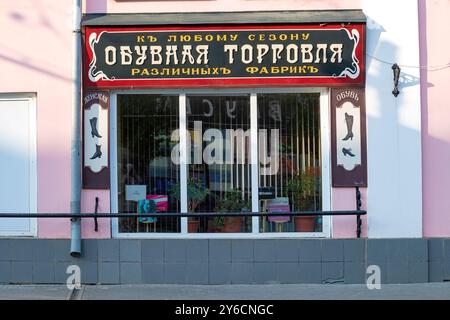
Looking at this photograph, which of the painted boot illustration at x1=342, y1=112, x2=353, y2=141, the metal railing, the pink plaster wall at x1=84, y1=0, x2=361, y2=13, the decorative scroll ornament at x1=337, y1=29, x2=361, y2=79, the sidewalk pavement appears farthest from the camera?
the pink plaster wall at x1=84, y1=0, x2=361, y2=13

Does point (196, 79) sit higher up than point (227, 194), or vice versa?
point (196, 79)

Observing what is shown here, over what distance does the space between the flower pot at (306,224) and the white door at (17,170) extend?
352 cm

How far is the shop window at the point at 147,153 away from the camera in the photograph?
10133 mm

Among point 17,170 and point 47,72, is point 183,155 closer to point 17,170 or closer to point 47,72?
point 47,72

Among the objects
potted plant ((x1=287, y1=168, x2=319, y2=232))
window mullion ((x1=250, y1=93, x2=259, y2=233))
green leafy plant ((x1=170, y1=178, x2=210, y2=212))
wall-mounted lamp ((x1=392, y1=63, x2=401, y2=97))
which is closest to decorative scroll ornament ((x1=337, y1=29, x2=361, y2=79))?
wall-mounted lamp ((x1=392, y1=63, x2=401, y2=97))

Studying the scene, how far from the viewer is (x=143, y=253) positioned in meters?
9.84

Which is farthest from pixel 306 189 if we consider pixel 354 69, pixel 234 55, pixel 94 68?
pixel 94 68

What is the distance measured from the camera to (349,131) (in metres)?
9.85

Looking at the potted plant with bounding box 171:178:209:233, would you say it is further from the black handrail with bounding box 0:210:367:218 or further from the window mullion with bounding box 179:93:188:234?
the black handrail with bounding box 0:210:367:218

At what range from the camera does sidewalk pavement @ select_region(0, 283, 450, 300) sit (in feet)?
29.9

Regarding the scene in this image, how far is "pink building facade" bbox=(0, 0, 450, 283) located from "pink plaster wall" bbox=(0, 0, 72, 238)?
13mm

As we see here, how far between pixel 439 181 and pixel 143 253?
13.0ft

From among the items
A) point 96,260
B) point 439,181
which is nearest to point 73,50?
point 96,260

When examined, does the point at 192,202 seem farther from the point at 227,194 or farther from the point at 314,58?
the point at 314,58
